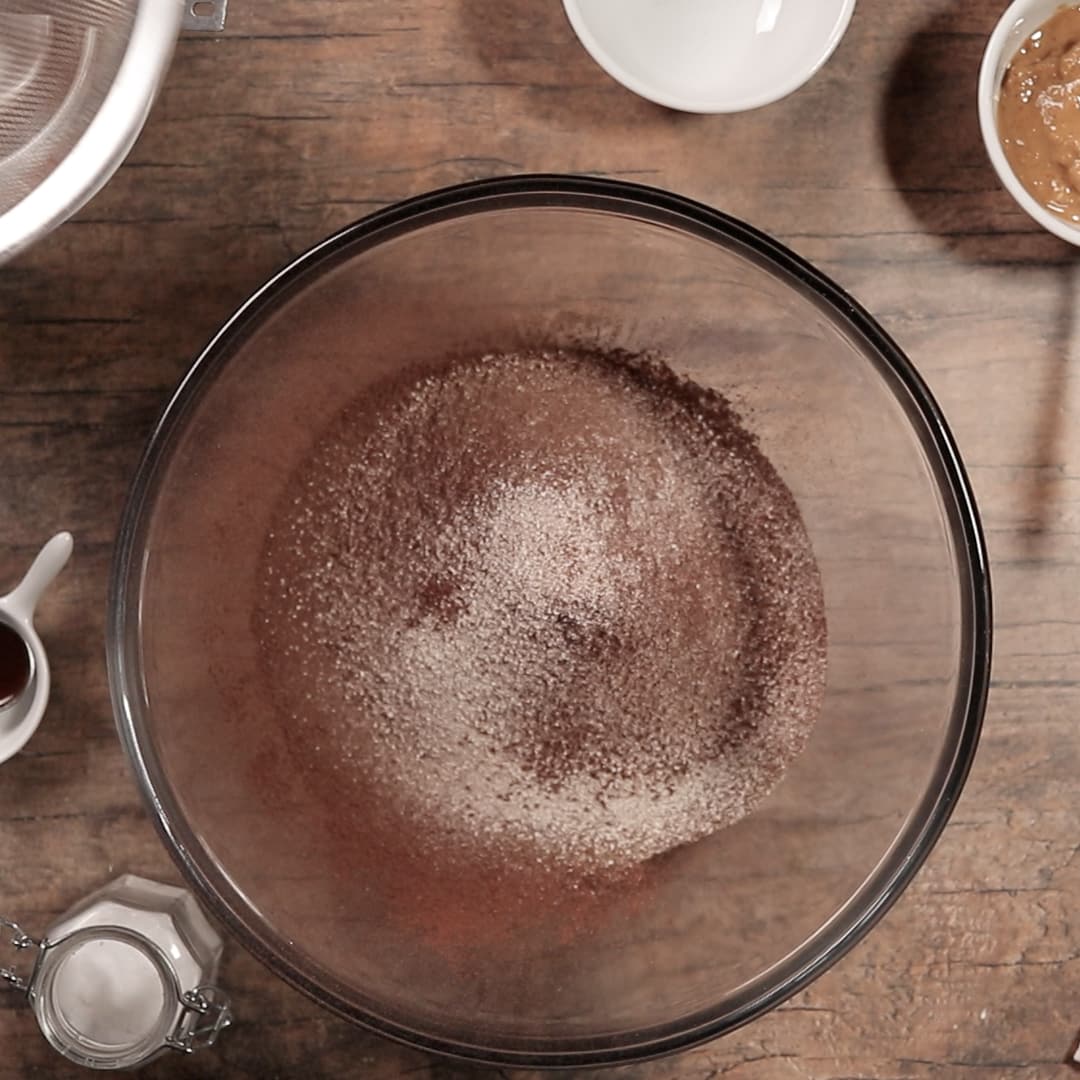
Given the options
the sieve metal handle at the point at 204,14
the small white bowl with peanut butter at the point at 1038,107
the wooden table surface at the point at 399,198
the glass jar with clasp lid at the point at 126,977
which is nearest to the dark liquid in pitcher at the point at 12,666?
the wooden table surface at the point at 399,198

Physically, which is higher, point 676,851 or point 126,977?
point 676,851

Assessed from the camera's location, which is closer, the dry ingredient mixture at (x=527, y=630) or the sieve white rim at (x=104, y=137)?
the sieve white rim at (x=104, y=137)

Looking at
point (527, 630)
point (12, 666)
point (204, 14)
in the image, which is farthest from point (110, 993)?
point (204, 14)

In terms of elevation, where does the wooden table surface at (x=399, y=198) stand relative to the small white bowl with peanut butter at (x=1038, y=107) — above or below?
below

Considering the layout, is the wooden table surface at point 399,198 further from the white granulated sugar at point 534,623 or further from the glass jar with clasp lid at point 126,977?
the white granulated sugar at point 534,623

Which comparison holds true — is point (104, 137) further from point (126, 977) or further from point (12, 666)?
point (126, 977)

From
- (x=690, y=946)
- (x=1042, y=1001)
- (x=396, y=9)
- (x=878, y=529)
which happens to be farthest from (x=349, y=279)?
(x=1042, y=1001)
